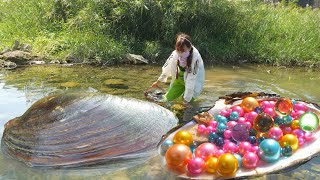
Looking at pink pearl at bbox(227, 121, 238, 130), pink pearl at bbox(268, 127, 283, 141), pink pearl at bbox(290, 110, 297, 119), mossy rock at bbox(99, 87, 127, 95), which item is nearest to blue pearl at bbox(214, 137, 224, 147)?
pink pearl at bbox(227, 121, 238, 130)

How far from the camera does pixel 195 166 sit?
2914mm

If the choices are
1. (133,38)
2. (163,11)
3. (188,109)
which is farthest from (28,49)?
(188,109)

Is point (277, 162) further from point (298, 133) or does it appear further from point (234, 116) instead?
point (234, 116)

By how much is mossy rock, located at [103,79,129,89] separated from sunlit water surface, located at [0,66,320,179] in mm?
18

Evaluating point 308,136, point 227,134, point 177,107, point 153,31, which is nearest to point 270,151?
point 227,134

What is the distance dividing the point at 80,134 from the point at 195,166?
1155 millimetres

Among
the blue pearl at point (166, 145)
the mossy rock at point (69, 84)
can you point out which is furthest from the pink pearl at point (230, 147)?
the mossy rock at point (69, 84)

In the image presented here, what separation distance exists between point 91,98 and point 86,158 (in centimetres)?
74

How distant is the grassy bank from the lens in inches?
352

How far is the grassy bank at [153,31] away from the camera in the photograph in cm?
895

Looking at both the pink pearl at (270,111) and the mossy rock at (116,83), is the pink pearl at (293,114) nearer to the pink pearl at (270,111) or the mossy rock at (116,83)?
the pink pearl at (270,111)

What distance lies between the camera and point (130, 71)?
25.6 ft

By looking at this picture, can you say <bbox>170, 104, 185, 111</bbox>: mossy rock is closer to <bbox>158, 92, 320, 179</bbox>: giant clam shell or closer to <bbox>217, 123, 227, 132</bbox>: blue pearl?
<bbox>158, 92, 320, 179</bbox>: giant clam shell

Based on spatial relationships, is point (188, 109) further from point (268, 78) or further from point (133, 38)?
point (133, 38)
